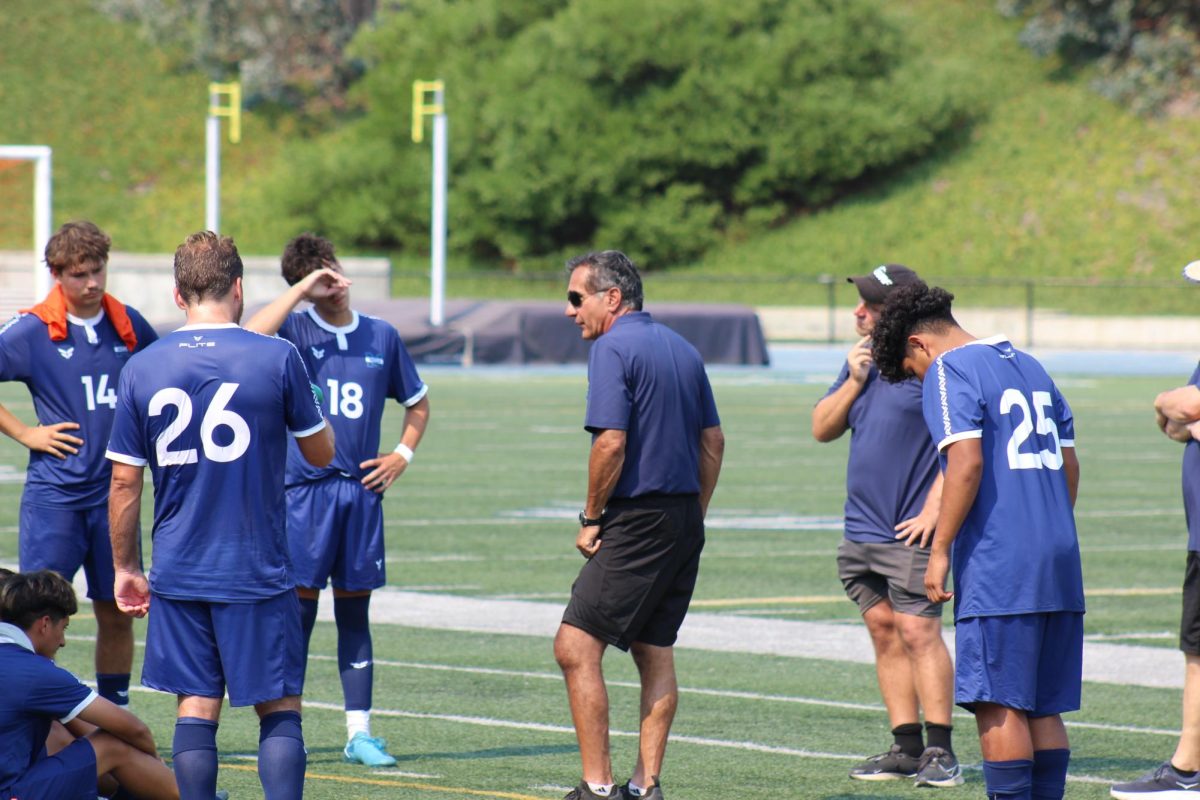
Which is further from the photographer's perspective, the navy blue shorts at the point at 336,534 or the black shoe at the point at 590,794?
the navy blue shorts at the point at 336,534

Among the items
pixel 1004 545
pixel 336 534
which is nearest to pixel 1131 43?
pixel 336 534

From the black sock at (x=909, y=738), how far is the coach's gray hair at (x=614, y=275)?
2.19m

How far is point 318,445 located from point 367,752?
2.03m

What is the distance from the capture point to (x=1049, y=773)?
19.0 ft

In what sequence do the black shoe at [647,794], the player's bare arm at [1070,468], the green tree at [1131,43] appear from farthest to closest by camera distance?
the green tree at [1131,43], the black shoe at [647,794], the player's bare arm at [1070,468]

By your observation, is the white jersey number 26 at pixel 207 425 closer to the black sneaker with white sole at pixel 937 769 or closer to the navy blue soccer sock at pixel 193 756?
the navy blue soccer sock at pixel 193 756

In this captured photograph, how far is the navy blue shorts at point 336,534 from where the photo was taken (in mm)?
7332

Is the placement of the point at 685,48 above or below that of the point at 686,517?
above

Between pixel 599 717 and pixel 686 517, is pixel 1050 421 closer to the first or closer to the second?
pixel 686 517

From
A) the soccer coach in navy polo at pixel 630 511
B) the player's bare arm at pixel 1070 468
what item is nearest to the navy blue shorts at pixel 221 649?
the soccer coach in navy polo at pixel 630 511

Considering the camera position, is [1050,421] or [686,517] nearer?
[1050,421]

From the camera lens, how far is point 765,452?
828 inches

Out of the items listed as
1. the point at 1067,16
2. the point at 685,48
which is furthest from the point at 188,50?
the point at 1067,16

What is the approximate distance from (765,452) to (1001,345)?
15.4 meters
